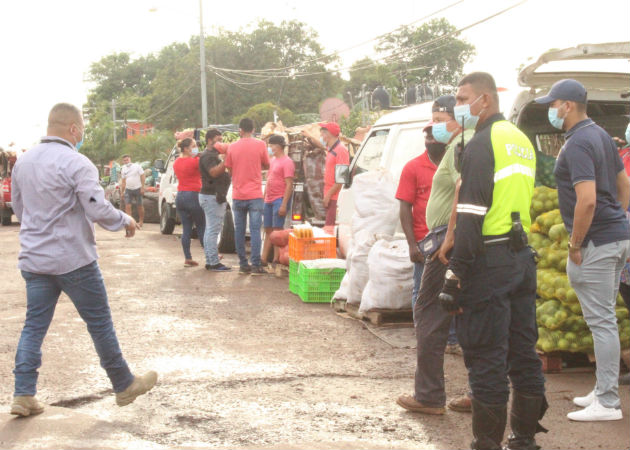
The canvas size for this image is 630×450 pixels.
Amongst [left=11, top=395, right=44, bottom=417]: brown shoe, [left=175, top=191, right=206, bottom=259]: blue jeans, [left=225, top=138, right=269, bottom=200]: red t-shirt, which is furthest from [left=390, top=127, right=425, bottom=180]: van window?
[left=175, top=191, right=206, bottom=259]: blue jeans

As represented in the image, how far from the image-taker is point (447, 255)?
193 inches

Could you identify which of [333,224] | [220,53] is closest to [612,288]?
[333,224]

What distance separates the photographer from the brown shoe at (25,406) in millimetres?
5254

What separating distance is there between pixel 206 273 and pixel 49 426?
7410 mm

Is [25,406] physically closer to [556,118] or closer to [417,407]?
[417,407]

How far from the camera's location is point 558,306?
6309mm

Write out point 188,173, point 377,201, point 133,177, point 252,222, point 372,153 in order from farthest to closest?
point 133,177, point 188,173, point 252,222, point 372,153, point 377,201

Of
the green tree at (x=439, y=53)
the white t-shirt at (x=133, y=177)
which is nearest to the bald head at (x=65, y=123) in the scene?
the white t-shirt at (x=133, y=177)

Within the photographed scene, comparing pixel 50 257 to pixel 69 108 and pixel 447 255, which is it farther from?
pixel 447 255

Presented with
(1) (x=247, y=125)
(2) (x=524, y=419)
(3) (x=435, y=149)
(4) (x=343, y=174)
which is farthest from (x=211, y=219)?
(2) (x=524, y=419)

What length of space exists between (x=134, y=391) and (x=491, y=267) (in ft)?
8.09

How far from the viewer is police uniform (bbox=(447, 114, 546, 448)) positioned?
13.8ft

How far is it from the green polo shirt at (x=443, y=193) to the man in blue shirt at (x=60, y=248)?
6.19 ft

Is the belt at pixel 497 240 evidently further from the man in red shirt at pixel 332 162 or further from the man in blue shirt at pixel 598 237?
the man in red shirt at pixel 332 162
